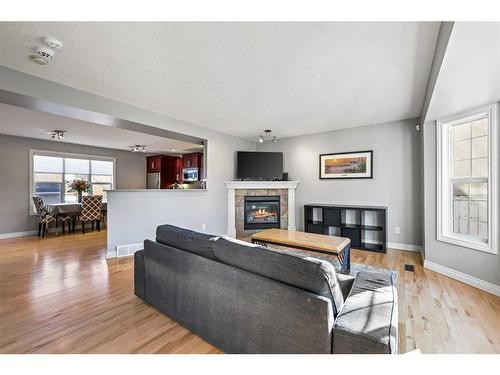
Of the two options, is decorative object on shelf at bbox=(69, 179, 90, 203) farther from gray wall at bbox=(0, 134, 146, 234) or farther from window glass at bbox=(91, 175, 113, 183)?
gray wall at bbox=(0, 134, 146, 234)

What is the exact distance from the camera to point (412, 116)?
13.1 ft

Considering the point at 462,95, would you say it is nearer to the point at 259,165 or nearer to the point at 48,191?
the point at 259,165

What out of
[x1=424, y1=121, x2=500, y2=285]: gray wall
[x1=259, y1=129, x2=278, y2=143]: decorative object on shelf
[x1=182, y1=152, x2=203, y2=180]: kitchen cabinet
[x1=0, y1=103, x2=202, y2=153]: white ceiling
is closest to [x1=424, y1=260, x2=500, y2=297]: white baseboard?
[x1=424, y1=121, x2=500, y2=285]: gray wall

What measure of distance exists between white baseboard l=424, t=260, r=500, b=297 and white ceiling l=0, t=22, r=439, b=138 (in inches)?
89.4

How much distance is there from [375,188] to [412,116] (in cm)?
138

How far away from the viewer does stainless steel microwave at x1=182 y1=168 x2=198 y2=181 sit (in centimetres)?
743

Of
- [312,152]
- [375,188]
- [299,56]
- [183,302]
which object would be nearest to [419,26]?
[299,56]

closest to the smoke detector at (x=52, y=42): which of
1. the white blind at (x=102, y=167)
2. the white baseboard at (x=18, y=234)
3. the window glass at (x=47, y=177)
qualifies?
the window glass at (x=47, y=177)

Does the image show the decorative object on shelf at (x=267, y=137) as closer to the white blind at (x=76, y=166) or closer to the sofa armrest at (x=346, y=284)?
the sofa armrest at (x=346, y=284)

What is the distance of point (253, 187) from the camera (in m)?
5.29

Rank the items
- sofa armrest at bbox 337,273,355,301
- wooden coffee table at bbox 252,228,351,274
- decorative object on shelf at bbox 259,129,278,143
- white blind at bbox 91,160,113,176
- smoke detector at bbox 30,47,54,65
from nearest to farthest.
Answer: sofa armrest at bbox 337,273,355,301 → smoke detector at bbox 30,47,54,65 → wooden coffee table at bbox 252,228,351,274 → decorative object on shelf at bbox 259,129,278,143 → white blind at bbox 91,160,113,176

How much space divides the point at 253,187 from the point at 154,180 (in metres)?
4.26
